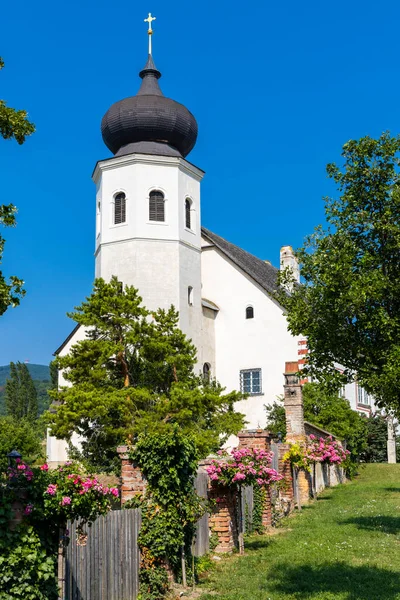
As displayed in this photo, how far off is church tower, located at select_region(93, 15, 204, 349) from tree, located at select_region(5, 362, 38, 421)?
1313 inches

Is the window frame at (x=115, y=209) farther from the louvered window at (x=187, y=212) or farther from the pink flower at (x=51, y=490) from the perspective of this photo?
the pink flower at (x=51, y=490)

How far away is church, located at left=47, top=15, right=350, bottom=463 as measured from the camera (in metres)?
33.6

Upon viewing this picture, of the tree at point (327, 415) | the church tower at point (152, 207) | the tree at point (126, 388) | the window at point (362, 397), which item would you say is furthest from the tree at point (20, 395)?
the tree at point (126, 388)

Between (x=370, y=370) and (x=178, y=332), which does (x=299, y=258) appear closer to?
(x=370, y=370)

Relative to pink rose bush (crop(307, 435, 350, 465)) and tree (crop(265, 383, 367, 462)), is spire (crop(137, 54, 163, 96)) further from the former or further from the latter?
pink rose bush (crop(307, 435, 350, 465))

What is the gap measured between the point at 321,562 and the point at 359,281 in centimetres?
529

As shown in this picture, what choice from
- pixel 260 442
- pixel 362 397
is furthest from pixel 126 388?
pixel 362 397

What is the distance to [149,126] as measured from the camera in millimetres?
34469

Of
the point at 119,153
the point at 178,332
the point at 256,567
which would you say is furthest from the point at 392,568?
the point at 119,153

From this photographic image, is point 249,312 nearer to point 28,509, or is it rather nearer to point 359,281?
point 359,281

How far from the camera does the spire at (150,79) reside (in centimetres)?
3612

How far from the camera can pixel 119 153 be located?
35.1 meters

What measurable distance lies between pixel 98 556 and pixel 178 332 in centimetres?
1661

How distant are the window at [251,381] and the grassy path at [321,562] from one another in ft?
53.0
